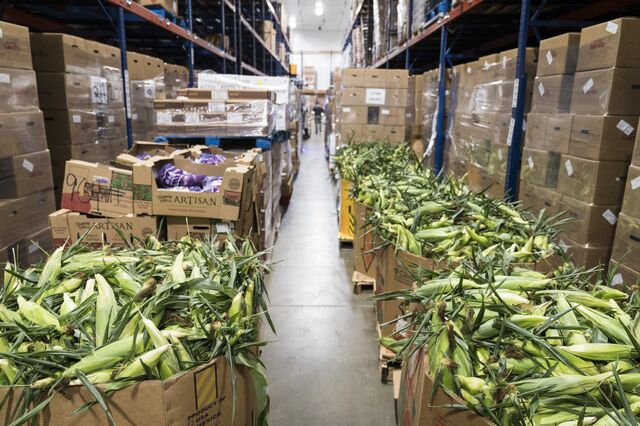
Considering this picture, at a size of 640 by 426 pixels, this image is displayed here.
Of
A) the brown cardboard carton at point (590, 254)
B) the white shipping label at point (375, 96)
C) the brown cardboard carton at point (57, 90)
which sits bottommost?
the brown cardboard carton at point (590, 254)

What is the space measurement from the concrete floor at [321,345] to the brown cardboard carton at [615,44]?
2.26 meters

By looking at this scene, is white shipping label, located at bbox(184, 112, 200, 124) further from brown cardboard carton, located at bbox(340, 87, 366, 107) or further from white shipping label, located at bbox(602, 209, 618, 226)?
white shipping label, located at bbox(602, 209, 618, 226)

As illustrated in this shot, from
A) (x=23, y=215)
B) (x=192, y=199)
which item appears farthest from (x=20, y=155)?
(x=192, y=199)

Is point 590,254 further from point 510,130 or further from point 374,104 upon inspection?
point 374,104

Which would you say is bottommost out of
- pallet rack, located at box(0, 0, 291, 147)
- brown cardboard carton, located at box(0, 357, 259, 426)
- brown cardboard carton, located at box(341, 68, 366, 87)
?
brown cardboard carton, located at box(0, 357, 259, 426)

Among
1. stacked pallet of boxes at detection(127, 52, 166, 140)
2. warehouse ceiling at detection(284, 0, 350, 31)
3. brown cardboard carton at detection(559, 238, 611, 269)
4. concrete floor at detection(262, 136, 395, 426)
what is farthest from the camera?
warehouse ceiling at detection(284, 0, 350, 31)

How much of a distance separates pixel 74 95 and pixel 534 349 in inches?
142

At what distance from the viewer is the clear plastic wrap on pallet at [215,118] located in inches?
155

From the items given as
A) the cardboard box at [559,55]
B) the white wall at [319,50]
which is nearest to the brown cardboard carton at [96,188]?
the cardboard box at [559,55]

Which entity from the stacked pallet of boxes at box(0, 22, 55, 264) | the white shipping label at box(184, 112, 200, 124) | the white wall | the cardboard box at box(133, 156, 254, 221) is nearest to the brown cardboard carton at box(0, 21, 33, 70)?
the stacked pallet of boxes at box(0, 22, 55, 264)

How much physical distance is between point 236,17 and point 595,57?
291 inches

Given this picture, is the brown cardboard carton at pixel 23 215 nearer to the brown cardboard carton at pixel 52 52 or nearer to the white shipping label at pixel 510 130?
the brown cardboard carton at pixel 52 52

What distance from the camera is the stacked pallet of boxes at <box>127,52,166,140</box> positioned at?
4676mm

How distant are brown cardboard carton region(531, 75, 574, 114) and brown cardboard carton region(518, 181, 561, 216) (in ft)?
1.91
